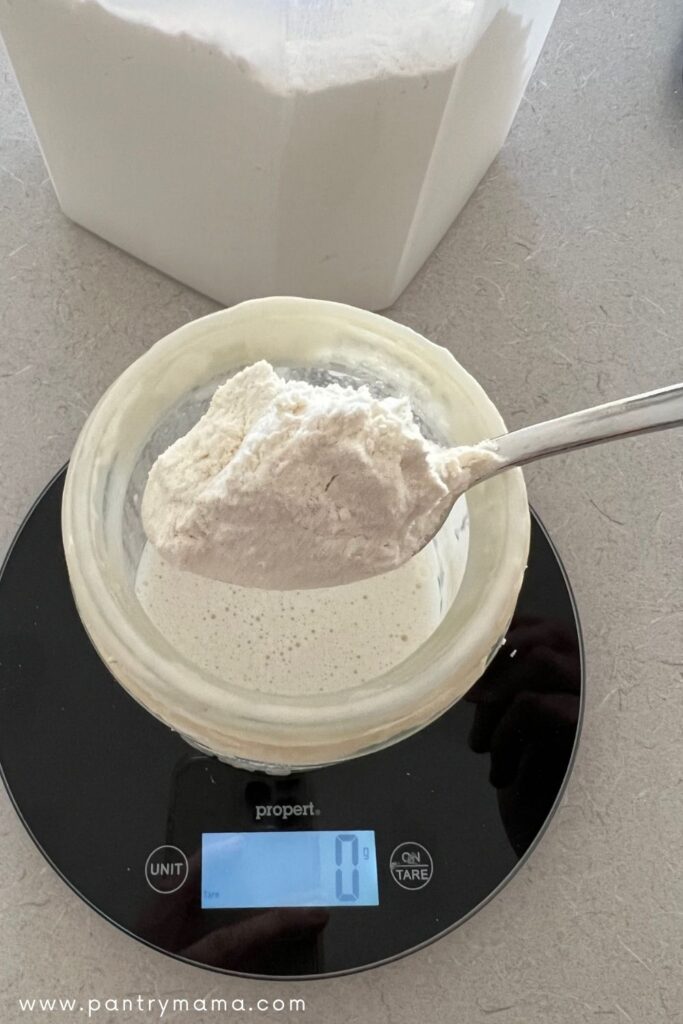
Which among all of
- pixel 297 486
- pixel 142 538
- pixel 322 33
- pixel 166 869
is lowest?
pixel 166 869

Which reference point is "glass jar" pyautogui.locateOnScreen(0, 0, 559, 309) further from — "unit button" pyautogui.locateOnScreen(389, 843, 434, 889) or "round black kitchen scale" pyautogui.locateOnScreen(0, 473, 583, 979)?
"unit button" pyautogui.locateOnScreen(389, 843, 434, 889)

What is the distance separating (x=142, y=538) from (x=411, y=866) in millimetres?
223

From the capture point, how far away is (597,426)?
0.39 meters

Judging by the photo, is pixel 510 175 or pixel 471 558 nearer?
pixel 471 558

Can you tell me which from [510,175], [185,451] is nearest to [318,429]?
[185,451]

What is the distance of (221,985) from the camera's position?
449 mm

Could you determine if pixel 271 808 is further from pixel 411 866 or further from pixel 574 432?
pixel 574 432

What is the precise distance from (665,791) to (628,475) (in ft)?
0.62

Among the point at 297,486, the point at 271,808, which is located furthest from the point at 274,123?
the point at 271,808

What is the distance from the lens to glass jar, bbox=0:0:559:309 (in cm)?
42

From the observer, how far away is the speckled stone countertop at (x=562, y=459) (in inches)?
17.8

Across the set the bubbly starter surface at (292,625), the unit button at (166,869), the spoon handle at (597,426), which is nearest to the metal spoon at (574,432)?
the spoon handle at (597,426)

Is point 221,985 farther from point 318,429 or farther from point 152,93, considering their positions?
point 152,93

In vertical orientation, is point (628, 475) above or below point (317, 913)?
above
